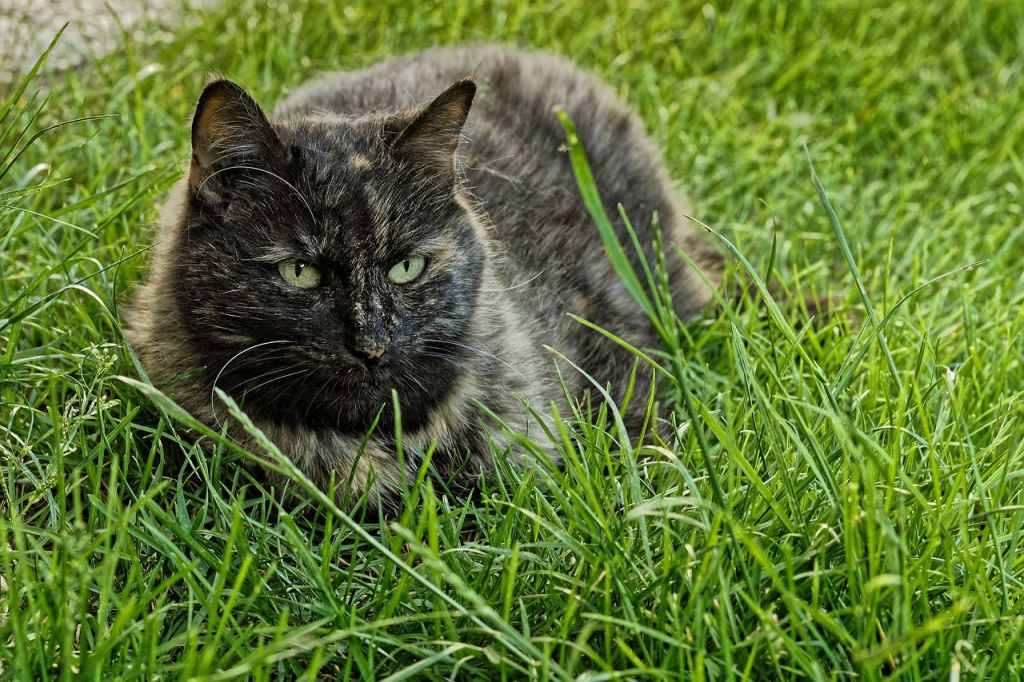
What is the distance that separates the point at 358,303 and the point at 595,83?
180 cm

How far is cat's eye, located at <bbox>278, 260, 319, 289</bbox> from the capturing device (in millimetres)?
2215

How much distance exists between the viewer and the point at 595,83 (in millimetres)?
3678

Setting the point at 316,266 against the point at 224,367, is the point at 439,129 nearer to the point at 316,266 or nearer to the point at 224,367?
the point at 316,266

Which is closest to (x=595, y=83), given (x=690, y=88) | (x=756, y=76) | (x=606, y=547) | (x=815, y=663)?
(x=690, y=88)

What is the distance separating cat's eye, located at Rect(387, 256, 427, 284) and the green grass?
18.4 inches

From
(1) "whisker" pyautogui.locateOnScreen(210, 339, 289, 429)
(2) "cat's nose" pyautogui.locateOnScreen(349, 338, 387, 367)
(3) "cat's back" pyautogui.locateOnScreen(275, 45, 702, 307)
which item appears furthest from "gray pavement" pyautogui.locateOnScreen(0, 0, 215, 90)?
(2) "cat's nose" pyautogui.locateOnScreen(349, 338, 387, 367)

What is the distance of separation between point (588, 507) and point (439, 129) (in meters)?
0.97

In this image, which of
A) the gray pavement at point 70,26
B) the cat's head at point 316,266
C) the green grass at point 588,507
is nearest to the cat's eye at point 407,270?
the cat's head at point 316,266

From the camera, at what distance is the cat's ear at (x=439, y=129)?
2383 millimetres

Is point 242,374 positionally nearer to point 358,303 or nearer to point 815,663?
point 358,303

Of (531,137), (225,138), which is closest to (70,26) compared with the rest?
(531,137)

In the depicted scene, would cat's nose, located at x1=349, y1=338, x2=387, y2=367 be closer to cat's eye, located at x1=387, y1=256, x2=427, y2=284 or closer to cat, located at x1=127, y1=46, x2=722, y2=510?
cat, located at x1=127, y1=46, x2=722, y2=510

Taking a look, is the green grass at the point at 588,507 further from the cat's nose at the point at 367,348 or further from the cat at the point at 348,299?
the cat's nose at the point at 367,348

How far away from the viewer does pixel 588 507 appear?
199 centimetres
